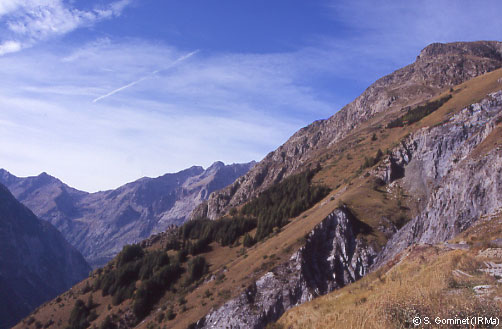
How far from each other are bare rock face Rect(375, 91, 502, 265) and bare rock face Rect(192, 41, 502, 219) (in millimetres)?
70304

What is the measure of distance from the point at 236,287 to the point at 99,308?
4977 centimetres

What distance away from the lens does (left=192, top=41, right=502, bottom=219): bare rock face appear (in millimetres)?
142250

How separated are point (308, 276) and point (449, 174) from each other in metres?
21.3

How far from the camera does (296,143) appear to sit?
185000mm

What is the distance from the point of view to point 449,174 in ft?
112

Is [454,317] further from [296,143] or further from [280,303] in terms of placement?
[296,143]

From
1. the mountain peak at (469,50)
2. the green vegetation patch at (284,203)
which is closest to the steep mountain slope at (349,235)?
the green vegetation patch at (284,203)

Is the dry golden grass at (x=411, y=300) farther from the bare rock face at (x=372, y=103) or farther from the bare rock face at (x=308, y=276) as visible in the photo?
the bare rock face at (x=372, y=103)

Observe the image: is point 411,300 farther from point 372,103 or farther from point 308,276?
point 372,103

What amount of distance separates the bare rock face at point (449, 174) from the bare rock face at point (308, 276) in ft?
14.0

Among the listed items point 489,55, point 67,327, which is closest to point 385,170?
point 67,327

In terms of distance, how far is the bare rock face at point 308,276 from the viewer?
33312mm

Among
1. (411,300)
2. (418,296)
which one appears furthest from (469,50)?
(411,300)

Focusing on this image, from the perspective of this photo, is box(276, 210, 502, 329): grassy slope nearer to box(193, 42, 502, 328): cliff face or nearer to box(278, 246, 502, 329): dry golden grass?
box(278, 246, 502, 329): dry golden grass
